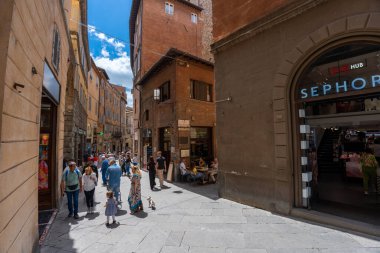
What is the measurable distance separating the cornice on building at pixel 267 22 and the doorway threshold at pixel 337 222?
18.7ft

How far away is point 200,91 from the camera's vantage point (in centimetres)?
Answer: 1542

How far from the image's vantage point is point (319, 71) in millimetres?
6645

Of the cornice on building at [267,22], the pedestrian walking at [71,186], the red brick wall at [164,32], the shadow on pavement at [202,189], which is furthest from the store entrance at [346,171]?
the red brick wall at [164,32]

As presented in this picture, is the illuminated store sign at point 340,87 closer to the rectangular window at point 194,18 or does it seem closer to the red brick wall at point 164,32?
the red brick wall at point 164,32

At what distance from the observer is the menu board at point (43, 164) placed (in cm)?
770

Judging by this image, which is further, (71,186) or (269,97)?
(269,97)

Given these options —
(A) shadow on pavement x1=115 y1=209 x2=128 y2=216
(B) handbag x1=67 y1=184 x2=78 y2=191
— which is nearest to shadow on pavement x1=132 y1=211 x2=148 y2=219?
(A) shadow on pavement x1=115 y1=209 x2=128 y2=216

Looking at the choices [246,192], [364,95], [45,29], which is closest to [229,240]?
[246,192]

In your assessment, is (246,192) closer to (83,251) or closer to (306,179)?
(306,179)

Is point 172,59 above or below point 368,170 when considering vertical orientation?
above

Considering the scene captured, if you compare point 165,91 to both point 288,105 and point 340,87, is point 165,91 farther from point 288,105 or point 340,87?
point 340,87

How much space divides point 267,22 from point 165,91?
9.39 metres

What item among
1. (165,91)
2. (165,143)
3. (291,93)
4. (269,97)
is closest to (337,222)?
(291,93)

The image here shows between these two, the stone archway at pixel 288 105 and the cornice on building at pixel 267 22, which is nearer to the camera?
the stone archway at pixel 288 105
